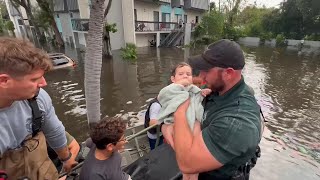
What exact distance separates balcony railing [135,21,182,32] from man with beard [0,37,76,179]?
24.4 meters

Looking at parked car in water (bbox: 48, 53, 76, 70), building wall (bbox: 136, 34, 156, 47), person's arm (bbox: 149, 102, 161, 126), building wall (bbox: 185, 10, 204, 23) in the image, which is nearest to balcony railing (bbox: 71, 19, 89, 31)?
building wall (bbox: 136, 34, 156, 47)

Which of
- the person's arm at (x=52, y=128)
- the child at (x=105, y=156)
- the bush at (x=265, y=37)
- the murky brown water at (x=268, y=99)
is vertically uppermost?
the person's arm at (x=52, y=128)

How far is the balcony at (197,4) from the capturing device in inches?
1387

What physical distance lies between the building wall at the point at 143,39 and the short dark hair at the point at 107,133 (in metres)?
25.7

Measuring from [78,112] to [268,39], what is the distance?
34898 mm

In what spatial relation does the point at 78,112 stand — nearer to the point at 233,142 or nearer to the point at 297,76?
the point at 233,142

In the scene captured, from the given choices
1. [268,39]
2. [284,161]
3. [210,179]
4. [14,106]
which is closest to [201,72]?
[210,179]

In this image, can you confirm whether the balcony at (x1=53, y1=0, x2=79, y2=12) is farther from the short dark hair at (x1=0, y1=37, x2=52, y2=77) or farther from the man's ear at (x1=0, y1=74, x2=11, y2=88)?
the man's ear at (x1=0, y1=74, x2=11, y2=88)

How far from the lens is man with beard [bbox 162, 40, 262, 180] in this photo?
1.75 metres

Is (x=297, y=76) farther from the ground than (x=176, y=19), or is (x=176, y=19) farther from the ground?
(x=176, y=19)

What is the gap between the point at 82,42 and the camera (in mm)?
26844

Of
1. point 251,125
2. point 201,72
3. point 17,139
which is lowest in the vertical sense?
point 17,139

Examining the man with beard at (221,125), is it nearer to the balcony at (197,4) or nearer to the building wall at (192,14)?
the balcony at (197,4)

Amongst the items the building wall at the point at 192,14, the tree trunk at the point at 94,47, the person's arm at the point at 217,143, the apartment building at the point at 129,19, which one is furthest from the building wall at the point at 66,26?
the person's arm at the point at 217,143
